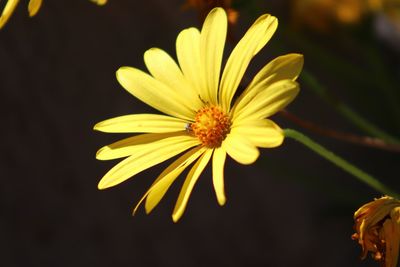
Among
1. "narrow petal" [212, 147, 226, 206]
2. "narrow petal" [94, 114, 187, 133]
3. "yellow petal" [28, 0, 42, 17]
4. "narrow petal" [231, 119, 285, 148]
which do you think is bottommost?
"narrow petal" [212, 147, 226, 206]

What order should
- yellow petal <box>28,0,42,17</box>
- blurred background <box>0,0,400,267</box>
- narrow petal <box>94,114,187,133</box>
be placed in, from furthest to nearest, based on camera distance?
blurred background <box>0,0,400,267</box> → narrow petal <box>94,114,187,133</box> → yellow petal <box>28,0,42,17</box>

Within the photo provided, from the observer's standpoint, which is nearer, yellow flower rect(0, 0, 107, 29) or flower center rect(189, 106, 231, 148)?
yellow flower rect(0, 0, 107, 29)

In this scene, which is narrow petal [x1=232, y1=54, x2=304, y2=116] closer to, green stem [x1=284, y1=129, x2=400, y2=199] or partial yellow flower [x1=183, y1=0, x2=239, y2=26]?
green stem [x1=284, y1=129, x2=400, y2=199]

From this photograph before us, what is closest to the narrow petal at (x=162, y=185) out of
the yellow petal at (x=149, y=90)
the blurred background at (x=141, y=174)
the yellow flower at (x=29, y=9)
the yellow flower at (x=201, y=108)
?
the yellow flower at (x=201, y=108)

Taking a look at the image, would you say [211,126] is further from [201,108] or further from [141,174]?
[141,174]

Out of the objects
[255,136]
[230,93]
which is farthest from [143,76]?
[255,136]

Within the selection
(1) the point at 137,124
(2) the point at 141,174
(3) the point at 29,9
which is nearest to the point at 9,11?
(3) the point at 29,9

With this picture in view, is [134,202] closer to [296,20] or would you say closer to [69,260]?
[69,260]

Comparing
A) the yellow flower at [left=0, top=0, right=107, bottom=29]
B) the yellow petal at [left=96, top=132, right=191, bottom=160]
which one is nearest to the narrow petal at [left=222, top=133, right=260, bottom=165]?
the yellow petal at [left=96, top=132, right=191, bottom=160]
